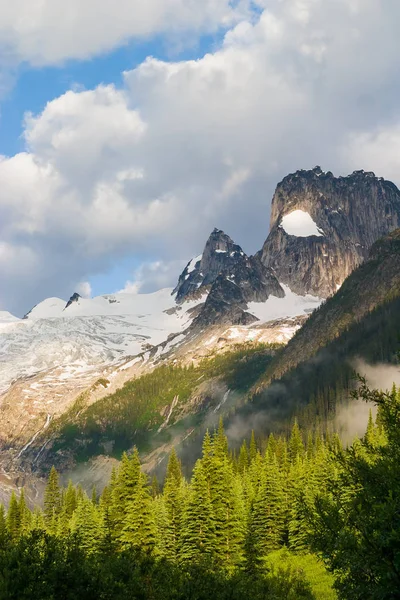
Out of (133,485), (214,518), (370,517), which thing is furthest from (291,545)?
(370,517)

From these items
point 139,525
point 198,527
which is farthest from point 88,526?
point 198,527

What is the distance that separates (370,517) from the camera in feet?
77.9

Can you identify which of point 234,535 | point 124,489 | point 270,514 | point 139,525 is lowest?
point 234,535

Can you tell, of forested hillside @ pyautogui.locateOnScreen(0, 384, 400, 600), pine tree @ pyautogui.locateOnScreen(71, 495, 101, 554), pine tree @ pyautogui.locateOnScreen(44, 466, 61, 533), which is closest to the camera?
forested hillside @ pyautogui.locateOnScreen(0, 384, 400, 600)

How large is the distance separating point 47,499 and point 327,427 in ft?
320

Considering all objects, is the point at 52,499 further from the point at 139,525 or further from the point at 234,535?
the point at 234,535

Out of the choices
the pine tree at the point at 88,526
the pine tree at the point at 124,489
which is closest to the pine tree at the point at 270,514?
the pine tree at the point at 124,489

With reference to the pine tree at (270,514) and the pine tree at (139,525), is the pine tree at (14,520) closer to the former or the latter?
the pine tree at (139,525)

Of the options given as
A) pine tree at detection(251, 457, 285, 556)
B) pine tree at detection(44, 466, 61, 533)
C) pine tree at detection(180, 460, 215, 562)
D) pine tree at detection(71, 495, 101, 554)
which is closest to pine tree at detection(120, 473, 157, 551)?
pine tree at detection(180, 460, 215, 562)

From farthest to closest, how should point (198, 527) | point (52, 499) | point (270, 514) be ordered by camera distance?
point (52, 499) → point (270, 514) → point (198, 527)

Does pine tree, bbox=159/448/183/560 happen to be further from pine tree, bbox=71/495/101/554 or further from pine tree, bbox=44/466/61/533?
pine tree, bbox=44/466/61/533

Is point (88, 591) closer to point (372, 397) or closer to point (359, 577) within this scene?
point (359, 577)

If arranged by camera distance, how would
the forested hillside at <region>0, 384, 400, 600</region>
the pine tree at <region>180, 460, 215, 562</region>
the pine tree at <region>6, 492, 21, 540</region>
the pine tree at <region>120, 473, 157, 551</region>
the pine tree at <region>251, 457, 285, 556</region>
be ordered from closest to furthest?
the forested hillside at <region>0, 384, 400, 600</region> < the pine tree at <region>180, 460, 215, 562</region> < the pine tree at <region>120, 473, 157, 551</region> < the pine tree at <region>251, 457, 285, 556</region> < the pine tree at <region>6, 492, 21, 540</region>

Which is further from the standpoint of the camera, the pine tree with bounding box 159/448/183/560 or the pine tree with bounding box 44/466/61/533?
the pine tree with bounding box 44/466/61/533
